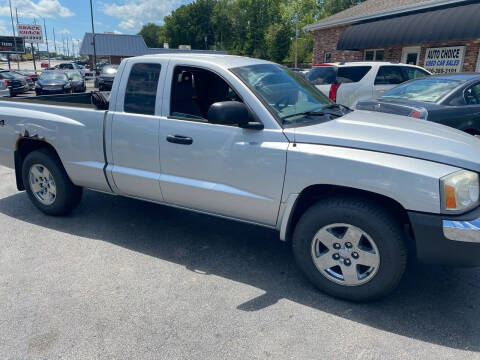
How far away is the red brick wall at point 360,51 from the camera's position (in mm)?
14633

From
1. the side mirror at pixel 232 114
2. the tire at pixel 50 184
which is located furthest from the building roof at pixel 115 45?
the side mirror at pixel 232 114

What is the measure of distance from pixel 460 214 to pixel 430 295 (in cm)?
95

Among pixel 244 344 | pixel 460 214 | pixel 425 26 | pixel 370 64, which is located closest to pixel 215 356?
pixel 244 344

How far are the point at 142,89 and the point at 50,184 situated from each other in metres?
1.73

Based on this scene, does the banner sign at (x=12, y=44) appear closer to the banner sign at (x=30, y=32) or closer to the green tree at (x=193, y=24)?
the banner sign at (x=30, y=32)

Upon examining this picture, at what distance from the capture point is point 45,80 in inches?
798

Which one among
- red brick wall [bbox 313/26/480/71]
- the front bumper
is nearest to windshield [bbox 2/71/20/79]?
red brick wall [bbox 313/26/480/71]

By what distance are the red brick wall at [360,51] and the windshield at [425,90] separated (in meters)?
9.95

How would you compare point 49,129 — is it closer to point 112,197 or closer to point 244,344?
point 112,197

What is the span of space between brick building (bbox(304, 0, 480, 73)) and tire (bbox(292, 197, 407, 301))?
43.3 feet

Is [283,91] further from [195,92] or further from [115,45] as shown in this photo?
[115,45]

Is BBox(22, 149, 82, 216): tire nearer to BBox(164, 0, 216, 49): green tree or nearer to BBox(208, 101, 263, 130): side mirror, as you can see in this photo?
BBox(208, 101, 263, 130): side mirror

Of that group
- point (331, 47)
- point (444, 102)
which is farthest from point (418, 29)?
point (444, 102)

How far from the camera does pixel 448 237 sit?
2.58 m
